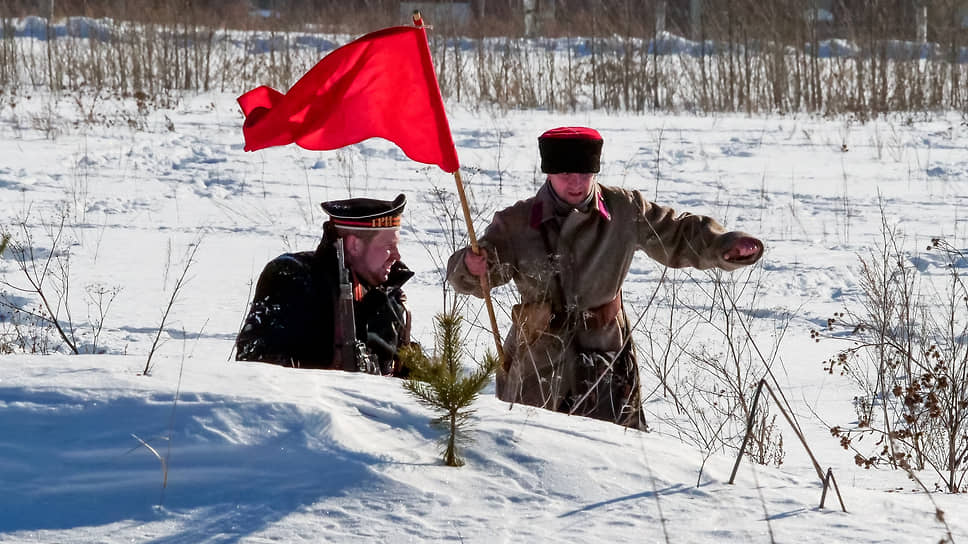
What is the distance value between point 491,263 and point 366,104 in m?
0.81

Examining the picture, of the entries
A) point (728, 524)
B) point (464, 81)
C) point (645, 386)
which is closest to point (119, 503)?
point (728, 524)

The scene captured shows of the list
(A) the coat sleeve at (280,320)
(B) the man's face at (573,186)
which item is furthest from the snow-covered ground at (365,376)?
(A) the coat sleeve at (280,320)

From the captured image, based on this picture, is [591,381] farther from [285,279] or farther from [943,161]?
[943,161]

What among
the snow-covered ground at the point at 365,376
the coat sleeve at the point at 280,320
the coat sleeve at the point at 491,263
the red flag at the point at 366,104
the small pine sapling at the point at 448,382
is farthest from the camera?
the coat sleeve at the point at 491,263

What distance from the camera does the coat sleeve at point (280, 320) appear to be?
4.08m

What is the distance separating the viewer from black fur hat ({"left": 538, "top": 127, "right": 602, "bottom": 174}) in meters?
4.22

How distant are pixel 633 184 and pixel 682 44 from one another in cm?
1227

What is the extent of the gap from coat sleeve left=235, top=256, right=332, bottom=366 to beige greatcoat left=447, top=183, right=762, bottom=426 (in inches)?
24.4

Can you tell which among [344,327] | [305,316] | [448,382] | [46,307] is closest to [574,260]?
[344,327]

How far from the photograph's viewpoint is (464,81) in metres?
13.9

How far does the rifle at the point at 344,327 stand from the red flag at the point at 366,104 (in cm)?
55

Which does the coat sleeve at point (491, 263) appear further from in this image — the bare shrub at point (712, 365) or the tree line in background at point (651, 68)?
the tree line in background at point (651, 68)

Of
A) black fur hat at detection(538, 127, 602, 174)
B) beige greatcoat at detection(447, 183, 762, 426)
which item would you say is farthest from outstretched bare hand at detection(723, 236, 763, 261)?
black fur hat at detection(538, 127, 602, 174)

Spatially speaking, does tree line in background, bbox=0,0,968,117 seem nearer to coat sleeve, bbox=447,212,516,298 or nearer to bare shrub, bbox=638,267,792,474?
bare shrub, bbox=638,267,792,474
